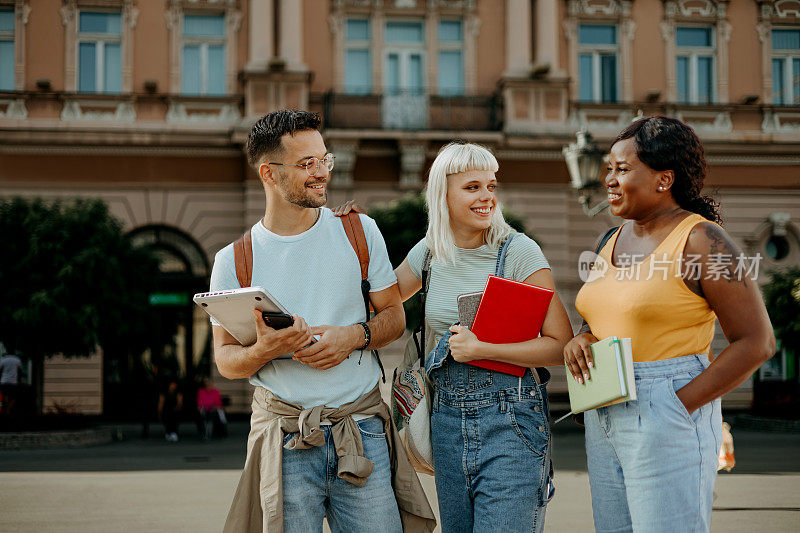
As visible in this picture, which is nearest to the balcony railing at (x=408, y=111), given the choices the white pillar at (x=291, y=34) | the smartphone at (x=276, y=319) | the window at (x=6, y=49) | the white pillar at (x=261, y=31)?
the white pillar at (x=291, y=34)

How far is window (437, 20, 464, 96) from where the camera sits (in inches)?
829

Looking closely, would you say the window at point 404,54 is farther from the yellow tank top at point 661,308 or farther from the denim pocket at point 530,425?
the yellow tank top at point 661,308

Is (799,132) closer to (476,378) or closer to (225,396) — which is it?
(225,396)

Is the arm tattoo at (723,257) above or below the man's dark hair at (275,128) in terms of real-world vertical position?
below

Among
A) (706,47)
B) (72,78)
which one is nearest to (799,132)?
(706,47)

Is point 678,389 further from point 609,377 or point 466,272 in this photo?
point 466,272

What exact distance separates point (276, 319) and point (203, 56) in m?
18.7

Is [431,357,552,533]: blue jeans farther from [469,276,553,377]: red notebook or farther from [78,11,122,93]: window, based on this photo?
[78,11,122,93]: window

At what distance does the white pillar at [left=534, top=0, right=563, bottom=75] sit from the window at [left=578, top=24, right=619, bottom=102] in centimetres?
92

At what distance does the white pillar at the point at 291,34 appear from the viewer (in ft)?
66.1

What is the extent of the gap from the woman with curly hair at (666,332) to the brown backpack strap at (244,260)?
1205 mm

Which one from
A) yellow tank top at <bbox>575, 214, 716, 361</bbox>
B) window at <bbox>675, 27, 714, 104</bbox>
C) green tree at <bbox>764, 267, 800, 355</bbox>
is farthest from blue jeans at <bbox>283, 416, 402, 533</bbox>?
window at <bbox>675, 27, 714, 104</bbox>

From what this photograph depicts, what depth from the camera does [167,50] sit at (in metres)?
20.4

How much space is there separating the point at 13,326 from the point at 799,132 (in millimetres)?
18059
